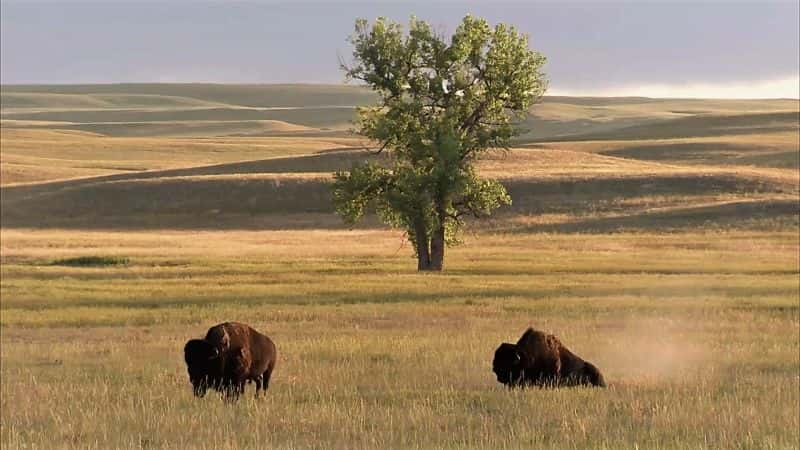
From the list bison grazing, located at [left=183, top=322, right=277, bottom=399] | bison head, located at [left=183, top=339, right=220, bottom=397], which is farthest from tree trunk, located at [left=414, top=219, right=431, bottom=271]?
bison head, located at [left=183, top=339, right=220, bottom=397]

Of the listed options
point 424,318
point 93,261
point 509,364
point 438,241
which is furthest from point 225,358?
point 93,261

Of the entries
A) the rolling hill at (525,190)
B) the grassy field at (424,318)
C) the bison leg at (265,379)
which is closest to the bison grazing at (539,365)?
the grassy field at (424,318)

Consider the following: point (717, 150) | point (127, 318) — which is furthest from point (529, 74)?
point (717, 150)

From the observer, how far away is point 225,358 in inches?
503

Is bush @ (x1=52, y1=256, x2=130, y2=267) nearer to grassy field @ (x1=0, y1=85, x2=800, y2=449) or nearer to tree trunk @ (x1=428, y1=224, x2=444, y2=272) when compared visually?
grassy field @ (x1=0, y1=85, x2=800, y2=449)

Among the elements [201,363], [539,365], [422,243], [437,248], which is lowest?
[437,248]

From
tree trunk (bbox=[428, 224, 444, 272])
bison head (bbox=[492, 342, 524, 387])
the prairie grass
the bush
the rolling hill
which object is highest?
bison head (bbox=[492, 342, 524, 387])

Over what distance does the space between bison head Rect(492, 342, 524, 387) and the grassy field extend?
205 mm

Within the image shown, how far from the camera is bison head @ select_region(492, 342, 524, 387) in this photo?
1358 cm

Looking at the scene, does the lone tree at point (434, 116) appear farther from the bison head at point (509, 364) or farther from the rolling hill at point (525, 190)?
the bison head at point (509, 364)

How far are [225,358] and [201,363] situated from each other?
0.30 meters

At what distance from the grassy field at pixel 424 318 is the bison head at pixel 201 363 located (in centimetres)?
26

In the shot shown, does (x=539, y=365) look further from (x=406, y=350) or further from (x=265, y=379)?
(x=406, y=350)

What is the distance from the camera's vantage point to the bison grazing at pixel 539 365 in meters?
13.6
